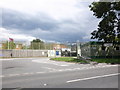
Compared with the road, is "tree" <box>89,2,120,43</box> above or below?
above

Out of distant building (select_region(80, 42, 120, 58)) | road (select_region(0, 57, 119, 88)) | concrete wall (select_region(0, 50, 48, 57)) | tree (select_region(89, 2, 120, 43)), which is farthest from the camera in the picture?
concrete wall (select_region(0, 50, 48, 57))

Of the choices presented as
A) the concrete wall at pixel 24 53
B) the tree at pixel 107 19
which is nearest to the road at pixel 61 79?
the tree at pixel 107 19

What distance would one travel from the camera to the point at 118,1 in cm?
2475

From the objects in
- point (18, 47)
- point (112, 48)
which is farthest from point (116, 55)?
point (18, 47)

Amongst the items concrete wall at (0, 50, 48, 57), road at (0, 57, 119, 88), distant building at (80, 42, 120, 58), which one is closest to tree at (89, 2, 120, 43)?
distant building at (80, 42, 120, 58)

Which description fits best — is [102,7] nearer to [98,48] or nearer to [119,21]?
[119,21]

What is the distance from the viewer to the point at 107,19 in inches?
1038

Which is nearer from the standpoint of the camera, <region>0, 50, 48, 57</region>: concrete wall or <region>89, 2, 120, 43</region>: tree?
<region>89, 2, 120, 43</region>: tree

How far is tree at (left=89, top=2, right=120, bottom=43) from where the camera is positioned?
26438 mm

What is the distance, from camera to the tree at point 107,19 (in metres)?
26.4

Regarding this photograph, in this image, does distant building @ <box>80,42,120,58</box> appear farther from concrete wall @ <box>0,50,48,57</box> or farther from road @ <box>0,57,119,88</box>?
road @ <box>0,57,119,88</box>

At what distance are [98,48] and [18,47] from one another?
2524 centimetres

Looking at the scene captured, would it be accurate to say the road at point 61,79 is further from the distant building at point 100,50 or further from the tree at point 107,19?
the distant building at point 100,50

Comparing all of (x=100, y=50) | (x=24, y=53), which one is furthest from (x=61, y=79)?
(x=24, y=53)
